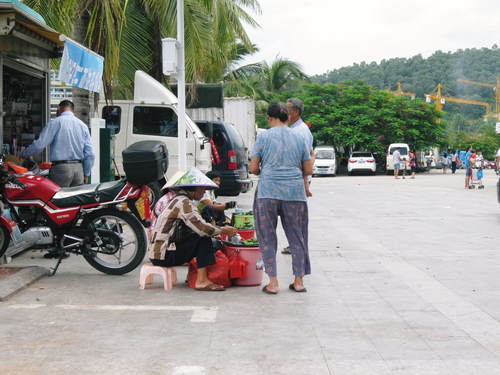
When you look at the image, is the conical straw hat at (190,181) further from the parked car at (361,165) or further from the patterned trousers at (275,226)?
the parked car at (361,165)

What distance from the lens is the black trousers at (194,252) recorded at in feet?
21.2

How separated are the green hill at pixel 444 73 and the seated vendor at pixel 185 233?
329 feet

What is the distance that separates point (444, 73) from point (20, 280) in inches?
5075

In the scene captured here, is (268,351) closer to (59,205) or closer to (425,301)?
(425,301)

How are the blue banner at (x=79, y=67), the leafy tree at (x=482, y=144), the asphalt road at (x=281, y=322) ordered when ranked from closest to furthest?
1. the asphalt road at (x=281, y=322)
2. the blue banner at (x=79, y=67)
3. the leafy tree at (x=482, y=144)

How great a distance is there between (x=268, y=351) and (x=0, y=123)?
520cm

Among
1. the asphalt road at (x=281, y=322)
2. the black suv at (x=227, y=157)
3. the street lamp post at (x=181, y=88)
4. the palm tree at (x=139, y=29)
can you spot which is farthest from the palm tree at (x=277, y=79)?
the asphalt road at (x=281, y=322)

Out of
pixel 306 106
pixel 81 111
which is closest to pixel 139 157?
pixel 81 111

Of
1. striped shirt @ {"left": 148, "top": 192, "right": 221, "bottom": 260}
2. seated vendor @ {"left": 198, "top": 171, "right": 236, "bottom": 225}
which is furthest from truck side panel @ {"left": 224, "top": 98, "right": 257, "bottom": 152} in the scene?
striped shirt @ {"left": 148, "top": 192, "right": 221, "bottom": 260}

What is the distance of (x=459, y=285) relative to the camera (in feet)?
23.0

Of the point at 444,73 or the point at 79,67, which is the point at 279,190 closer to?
the point at 79,67

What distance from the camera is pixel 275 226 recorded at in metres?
6.53

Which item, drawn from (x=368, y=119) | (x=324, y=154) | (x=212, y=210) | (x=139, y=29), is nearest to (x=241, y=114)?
(x=139, y=29)

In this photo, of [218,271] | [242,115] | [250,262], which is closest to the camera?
[218,271]
